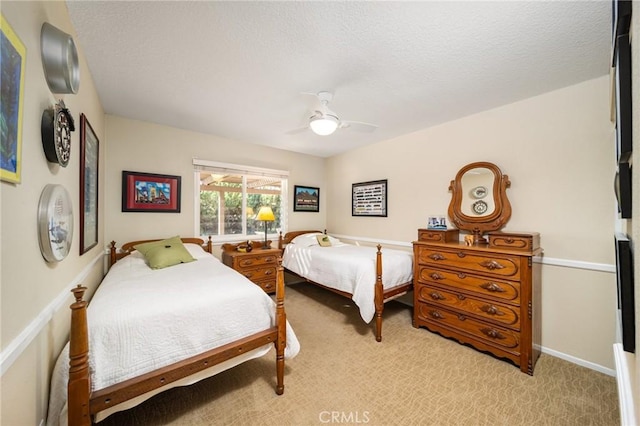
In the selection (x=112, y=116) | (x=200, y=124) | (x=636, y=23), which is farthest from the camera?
(x=200, y=124)

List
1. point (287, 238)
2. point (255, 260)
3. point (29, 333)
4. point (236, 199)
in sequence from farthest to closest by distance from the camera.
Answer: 1. point (287, 238)
2. point (236, 199)
3. point (255, 260)
4. point (29, 333)

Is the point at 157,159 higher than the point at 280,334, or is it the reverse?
the point at 157,159

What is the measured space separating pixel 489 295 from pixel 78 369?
9.89 ft

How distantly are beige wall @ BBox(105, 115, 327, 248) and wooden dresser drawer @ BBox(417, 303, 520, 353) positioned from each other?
3350mm

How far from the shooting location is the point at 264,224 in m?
4.31

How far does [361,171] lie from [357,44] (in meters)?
2.72

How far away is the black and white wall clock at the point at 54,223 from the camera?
1123mm

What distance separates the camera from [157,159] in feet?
10.8

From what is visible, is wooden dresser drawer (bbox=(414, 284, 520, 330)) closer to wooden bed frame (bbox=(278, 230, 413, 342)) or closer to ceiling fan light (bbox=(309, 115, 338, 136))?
wooden bed frame (bbox=(278, 230, 413, 342))

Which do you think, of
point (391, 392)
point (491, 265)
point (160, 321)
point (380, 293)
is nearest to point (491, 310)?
point (491, 265)

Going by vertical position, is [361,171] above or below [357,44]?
below

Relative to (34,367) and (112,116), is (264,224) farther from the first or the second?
(34,367)

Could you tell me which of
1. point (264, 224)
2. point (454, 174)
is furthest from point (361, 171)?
point (264, 224)

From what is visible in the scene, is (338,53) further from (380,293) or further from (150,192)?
(150,192)
